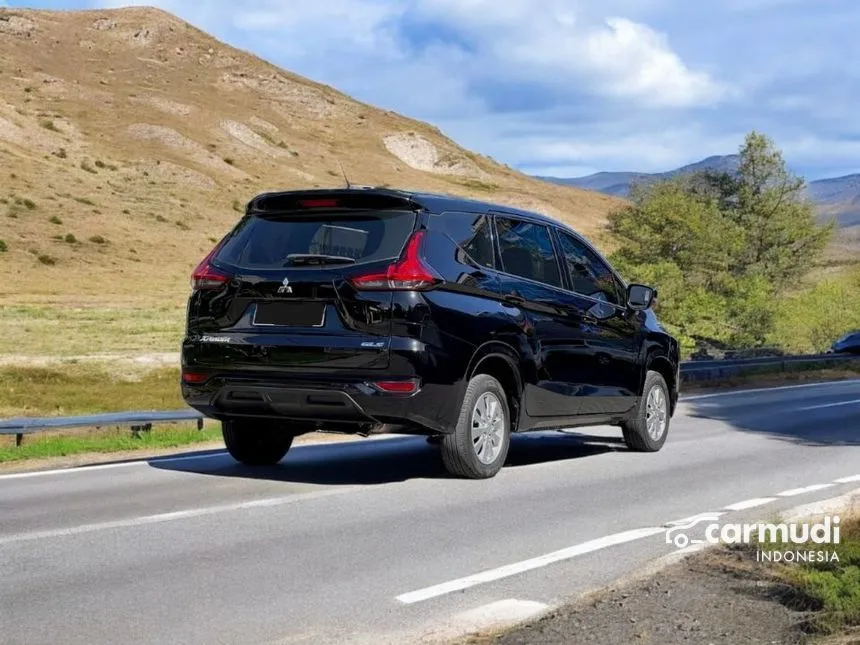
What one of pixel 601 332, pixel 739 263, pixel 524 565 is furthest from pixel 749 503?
pixel 739 263

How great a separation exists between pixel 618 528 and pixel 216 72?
127850 mm

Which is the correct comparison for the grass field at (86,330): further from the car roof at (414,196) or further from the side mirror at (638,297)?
the car roof at (414,196)

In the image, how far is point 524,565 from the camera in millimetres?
6465

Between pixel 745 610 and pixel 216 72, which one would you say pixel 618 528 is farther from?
pixel 216 72

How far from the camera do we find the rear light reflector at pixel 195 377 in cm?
897

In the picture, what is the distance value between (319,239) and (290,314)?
2.00 ft

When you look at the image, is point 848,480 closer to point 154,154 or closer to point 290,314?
point 290,314

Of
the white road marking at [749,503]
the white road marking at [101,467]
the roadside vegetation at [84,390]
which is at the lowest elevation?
the roadside vegetation at [84,390]

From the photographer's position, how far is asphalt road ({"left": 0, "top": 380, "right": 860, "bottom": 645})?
5340mm

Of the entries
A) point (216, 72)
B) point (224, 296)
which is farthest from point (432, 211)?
point (216, 72)

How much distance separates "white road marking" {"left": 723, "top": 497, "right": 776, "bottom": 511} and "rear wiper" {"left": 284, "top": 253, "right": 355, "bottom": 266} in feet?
10.3

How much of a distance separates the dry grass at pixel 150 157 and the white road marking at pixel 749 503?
28.6 meters

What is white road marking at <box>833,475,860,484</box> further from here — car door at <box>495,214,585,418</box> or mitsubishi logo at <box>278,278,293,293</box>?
mitsubishi logo at <box>278,278,293,293</box>

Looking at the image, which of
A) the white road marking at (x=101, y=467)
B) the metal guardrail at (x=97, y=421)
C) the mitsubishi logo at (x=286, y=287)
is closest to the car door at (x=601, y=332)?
the mitsubishi logo at (x=286, y=287)
